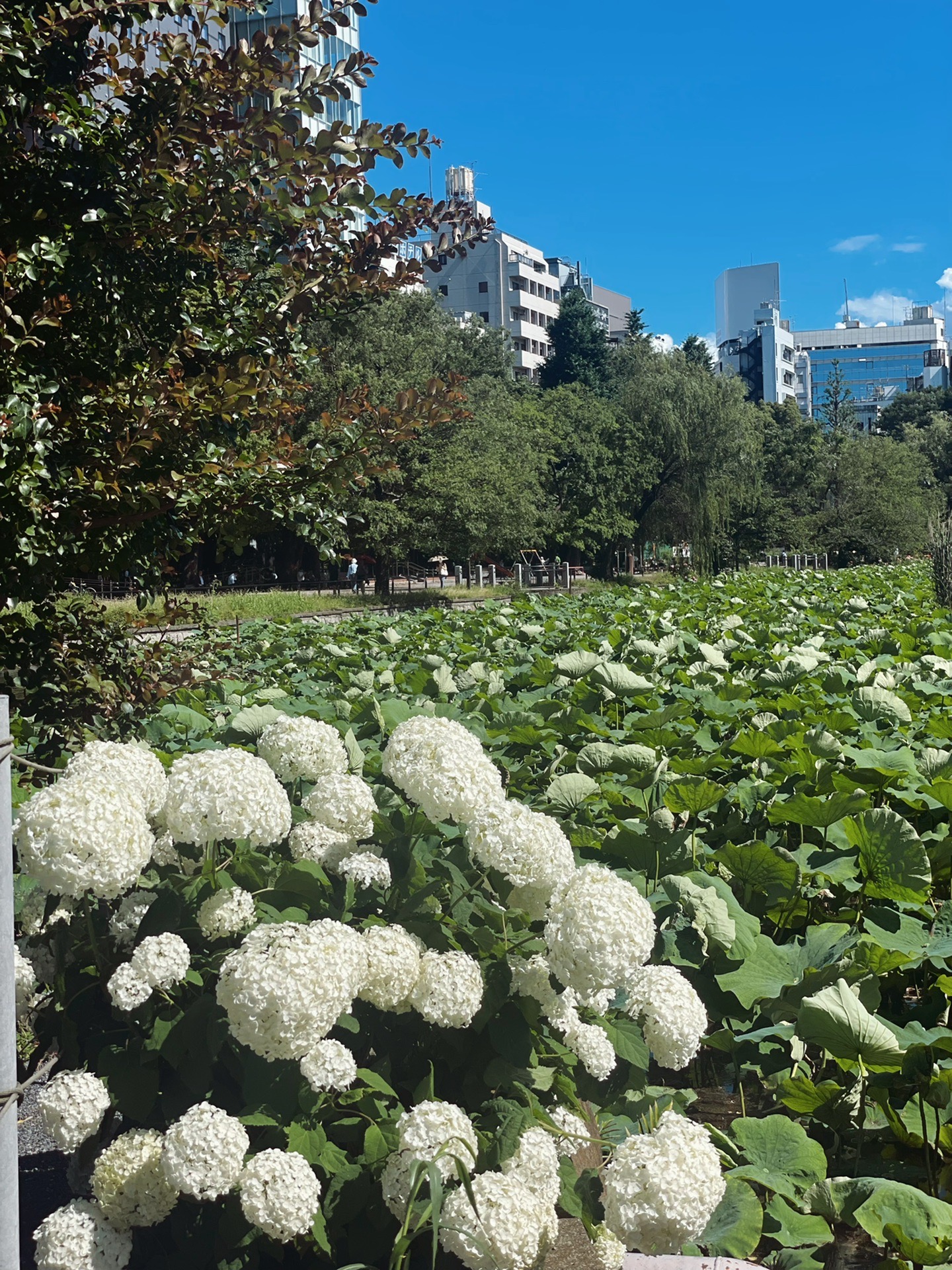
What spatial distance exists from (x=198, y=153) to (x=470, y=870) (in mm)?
2756

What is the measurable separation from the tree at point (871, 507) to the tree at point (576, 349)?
18.2 metres

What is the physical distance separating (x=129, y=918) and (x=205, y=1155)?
0.51 m

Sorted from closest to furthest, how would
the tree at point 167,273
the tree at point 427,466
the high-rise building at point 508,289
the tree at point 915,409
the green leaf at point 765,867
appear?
the green leaf at point 765,867, the tree at point 167,273, the tree at point 427,466, the high-rise building at point 508,289, the tree at point 915,409

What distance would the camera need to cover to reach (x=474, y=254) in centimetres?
9150

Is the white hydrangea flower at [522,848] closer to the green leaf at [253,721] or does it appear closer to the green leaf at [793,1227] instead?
the green leaf at [793,1227]

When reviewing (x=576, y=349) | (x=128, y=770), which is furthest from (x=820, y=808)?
(x=576, y=349)

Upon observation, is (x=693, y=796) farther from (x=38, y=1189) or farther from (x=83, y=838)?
(x=38, y=1189)

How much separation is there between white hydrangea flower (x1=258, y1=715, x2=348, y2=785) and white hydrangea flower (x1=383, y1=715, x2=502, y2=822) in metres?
0.24

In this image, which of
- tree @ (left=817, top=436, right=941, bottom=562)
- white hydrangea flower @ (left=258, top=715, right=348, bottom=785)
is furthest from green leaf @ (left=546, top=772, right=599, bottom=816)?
tree @ (left=817, top=436, right=941, bottom=562)

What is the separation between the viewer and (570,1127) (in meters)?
2.08

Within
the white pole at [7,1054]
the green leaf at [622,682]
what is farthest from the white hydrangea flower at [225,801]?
the green leaf at [622,682]

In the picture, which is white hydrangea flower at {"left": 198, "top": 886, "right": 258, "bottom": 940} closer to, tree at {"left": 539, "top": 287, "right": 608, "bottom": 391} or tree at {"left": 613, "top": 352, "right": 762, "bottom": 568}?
tree at {"left": 613, "top": 352, "right": 762, "bottom": 568}

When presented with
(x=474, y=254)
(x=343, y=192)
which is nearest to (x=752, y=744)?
(x=343, y=192)

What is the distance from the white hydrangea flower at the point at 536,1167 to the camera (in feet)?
6.02
